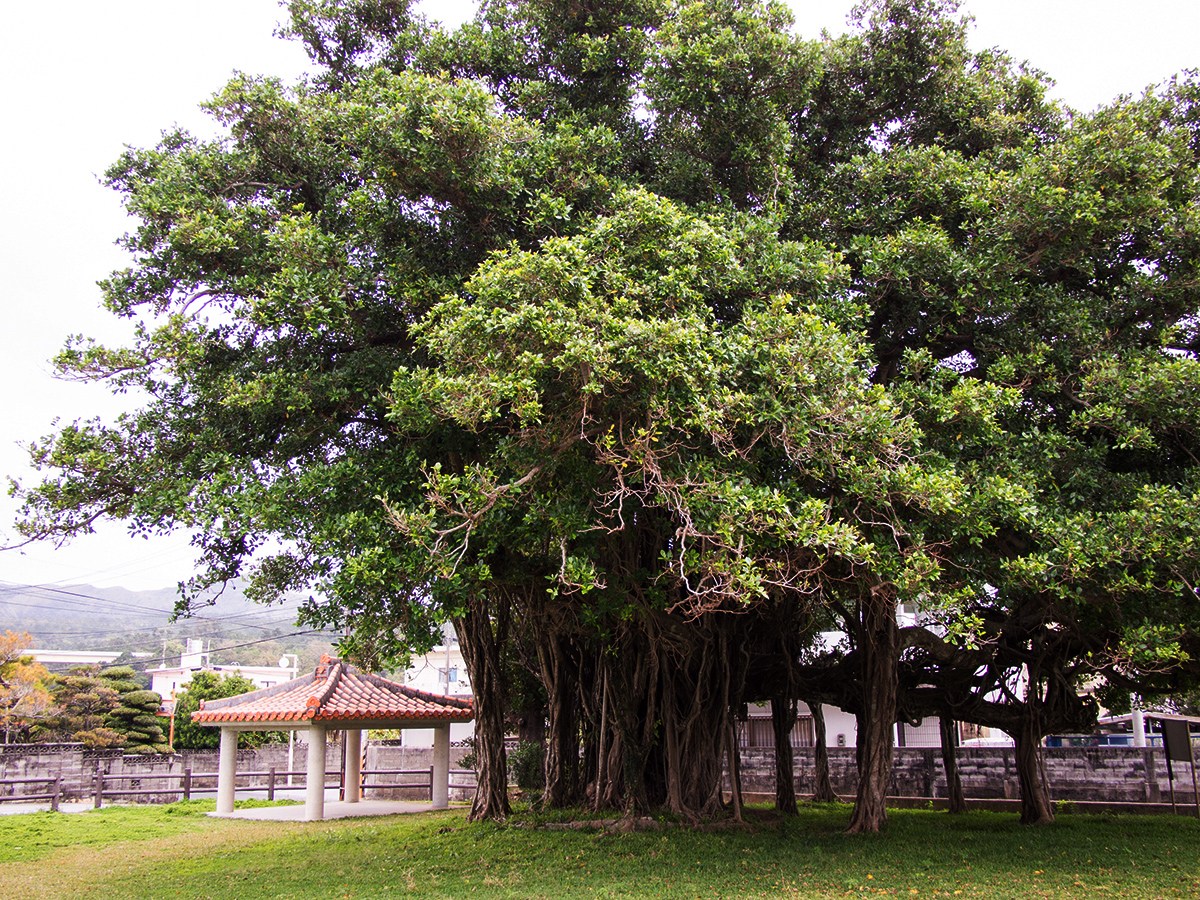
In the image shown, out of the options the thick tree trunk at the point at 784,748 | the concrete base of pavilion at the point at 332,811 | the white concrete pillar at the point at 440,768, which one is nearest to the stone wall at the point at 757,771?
the concrete base of pavilion at the point at 332,811

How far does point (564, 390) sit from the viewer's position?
7270mm

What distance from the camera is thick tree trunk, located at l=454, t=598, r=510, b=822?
13320 mm

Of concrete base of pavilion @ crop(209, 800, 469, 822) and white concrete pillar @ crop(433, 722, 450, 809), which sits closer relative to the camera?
concrete base of pavilion @ crop(209, 800, 469, 822)

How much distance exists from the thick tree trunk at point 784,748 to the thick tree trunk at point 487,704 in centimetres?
458

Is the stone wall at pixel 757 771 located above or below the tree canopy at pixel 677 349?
below

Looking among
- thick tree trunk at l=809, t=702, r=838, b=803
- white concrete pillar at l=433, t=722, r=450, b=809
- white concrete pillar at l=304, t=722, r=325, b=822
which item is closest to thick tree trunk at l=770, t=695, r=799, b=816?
thick tree trunk at l=809, t=702, r=838, b=803

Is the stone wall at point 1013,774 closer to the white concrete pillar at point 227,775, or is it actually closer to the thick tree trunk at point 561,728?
the thick tree trunk at point 561,728

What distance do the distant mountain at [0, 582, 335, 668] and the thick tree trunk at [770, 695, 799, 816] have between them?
163 feet

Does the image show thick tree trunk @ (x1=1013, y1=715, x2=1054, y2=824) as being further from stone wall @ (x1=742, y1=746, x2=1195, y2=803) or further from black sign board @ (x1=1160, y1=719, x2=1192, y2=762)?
stone wall @ (x1=742, y1=746, x2=1195, y2=803)

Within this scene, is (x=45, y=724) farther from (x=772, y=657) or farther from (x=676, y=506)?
(x=676, y=506)

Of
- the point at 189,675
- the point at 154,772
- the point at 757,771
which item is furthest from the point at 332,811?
the point at 189,675

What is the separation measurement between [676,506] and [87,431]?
634 centimetres

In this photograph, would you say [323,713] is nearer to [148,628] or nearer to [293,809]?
[293,809]

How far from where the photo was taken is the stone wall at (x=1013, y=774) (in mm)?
15070
